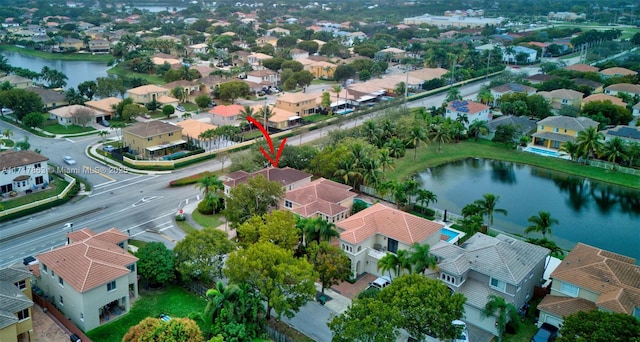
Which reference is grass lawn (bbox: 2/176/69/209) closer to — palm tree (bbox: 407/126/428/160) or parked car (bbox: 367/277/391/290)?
parked car (bbox: 367/277/391/290)

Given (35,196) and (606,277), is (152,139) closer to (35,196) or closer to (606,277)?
(35,196)

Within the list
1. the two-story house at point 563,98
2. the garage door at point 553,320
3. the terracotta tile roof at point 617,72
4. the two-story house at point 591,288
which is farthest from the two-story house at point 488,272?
the terracotta tile roof at point 617,72

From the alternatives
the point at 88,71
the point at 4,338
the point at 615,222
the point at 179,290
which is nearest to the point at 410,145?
the point at 615,222

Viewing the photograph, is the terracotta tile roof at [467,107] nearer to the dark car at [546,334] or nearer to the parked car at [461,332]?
the dark car at [546,334]

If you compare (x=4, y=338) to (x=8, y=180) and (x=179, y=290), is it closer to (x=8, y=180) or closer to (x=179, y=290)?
(x=179, y=290)

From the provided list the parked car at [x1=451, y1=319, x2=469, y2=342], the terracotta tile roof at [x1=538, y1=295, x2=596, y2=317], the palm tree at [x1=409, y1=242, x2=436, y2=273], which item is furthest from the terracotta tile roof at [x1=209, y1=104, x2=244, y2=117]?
the terracotta tile roof at [x1=538, y1=295, x2=596, y2=317]

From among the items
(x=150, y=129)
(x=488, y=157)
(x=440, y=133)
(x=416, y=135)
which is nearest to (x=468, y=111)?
(x=440, y=133)
